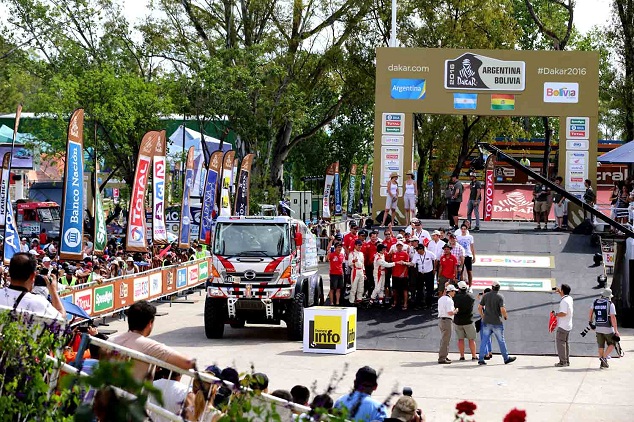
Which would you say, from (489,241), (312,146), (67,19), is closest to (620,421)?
(489,241)

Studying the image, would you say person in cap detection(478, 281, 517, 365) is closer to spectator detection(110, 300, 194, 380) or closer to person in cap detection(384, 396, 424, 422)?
person in cap detection(384, 396, 424, 422)

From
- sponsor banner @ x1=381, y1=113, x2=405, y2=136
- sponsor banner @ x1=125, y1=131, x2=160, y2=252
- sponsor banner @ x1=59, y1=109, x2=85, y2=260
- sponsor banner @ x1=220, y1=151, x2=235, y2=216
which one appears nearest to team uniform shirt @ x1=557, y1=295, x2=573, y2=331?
sponsor banner @ x1=59, y1=109, x2=85, y2=260

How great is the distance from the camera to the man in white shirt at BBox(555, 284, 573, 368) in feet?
63.4

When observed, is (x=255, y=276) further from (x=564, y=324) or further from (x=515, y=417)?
(x=515, y=417)

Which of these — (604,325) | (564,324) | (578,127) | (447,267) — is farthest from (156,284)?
(578,127)

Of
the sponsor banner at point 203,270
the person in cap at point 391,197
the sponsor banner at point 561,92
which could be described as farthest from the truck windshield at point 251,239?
the sponsor banner at point 561,92

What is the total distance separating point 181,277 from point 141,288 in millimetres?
4508

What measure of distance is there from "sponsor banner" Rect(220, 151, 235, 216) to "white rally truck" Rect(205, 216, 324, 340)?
12.9m

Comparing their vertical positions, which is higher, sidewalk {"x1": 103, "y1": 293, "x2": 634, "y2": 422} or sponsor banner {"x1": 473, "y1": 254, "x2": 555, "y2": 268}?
sponsor banner {"x1": 473, "y1": 254, "x2": 555, "y2": 268}

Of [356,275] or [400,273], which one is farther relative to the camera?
[356,275]

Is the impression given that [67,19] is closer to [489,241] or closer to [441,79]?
[441,79]

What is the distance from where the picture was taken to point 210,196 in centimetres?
3412

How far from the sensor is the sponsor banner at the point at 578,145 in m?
34.4

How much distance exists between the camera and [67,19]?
50.9 metres
